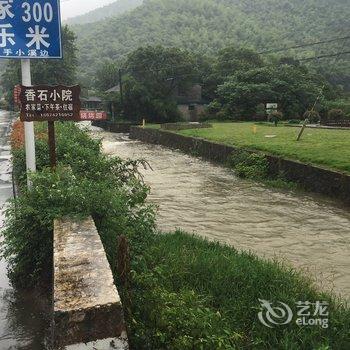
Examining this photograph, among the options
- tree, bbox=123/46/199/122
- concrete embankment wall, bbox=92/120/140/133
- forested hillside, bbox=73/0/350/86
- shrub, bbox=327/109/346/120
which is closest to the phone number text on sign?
shrub, bbox=327/109/346/120

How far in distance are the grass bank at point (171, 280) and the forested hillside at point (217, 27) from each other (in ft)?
231

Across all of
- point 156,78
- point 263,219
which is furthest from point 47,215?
point 156,78

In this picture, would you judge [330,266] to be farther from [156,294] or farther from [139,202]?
[156,294]

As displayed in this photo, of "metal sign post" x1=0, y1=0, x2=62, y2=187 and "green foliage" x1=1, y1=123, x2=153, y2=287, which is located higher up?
"metal sign post" x1=0, y1=0, x2=62, y2=187

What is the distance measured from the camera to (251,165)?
17.9 metres

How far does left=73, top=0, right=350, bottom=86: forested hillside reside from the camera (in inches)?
3265

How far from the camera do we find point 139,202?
6.59m

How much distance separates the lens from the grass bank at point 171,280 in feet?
11.8

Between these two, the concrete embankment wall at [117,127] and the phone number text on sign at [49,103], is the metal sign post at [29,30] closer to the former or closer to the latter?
the phone number text on sign at [49,103]

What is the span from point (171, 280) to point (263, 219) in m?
6.07

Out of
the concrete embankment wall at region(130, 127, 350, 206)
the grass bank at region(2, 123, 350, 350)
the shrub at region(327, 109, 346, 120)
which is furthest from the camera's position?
the shrub at region(327, 109, 346, 120)

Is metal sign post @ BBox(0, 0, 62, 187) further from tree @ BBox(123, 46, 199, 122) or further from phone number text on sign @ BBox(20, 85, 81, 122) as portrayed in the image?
tree @ BBox(123, 46, 199, 122)

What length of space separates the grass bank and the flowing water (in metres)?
1.68

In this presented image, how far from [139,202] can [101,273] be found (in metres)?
3.14
